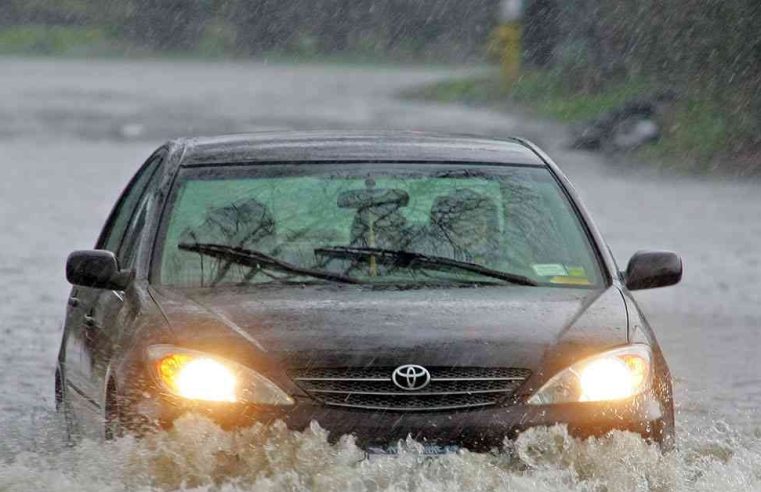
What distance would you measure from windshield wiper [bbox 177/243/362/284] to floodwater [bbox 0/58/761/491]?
84cm

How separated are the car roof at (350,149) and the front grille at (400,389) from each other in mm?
1588

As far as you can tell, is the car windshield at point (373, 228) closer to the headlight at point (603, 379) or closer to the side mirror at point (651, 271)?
the side mirror at point (651, 271)

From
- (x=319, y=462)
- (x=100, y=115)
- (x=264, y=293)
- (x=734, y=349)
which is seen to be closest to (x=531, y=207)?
(x=264, y=293)

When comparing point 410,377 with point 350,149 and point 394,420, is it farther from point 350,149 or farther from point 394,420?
point 350,149

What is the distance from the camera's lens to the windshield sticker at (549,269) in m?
7.51

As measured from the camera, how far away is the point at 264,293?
23.3 feet

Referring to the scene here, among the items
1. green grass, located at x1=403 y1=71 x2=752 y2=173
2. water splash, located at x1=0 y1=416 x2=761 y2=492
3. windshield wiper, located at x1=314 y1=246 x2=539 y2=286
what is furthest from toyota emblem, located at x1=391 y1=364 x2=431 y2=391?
green grass, located at x1=403 y1=71 x2=752 y2=173

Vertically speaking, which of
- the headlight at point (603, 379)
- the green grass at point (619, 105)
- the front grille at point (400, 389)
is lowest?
the front grille at point (400, 389)

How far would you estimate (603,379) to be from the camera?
6613 millimetres

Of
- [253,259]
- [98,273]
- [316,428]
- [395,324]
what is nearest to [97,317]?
[98,273]

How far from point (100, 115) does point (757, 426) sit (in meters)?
35.6

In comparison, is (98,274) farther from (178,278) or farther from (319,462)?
(319,462)

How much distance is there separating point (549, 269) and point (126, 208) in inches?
78.5

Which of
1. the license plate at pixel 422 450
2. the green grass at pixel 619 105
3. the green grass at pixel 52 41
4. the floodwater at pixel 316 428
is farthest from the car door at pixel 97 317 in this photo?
the green grass at pixel 52 41
